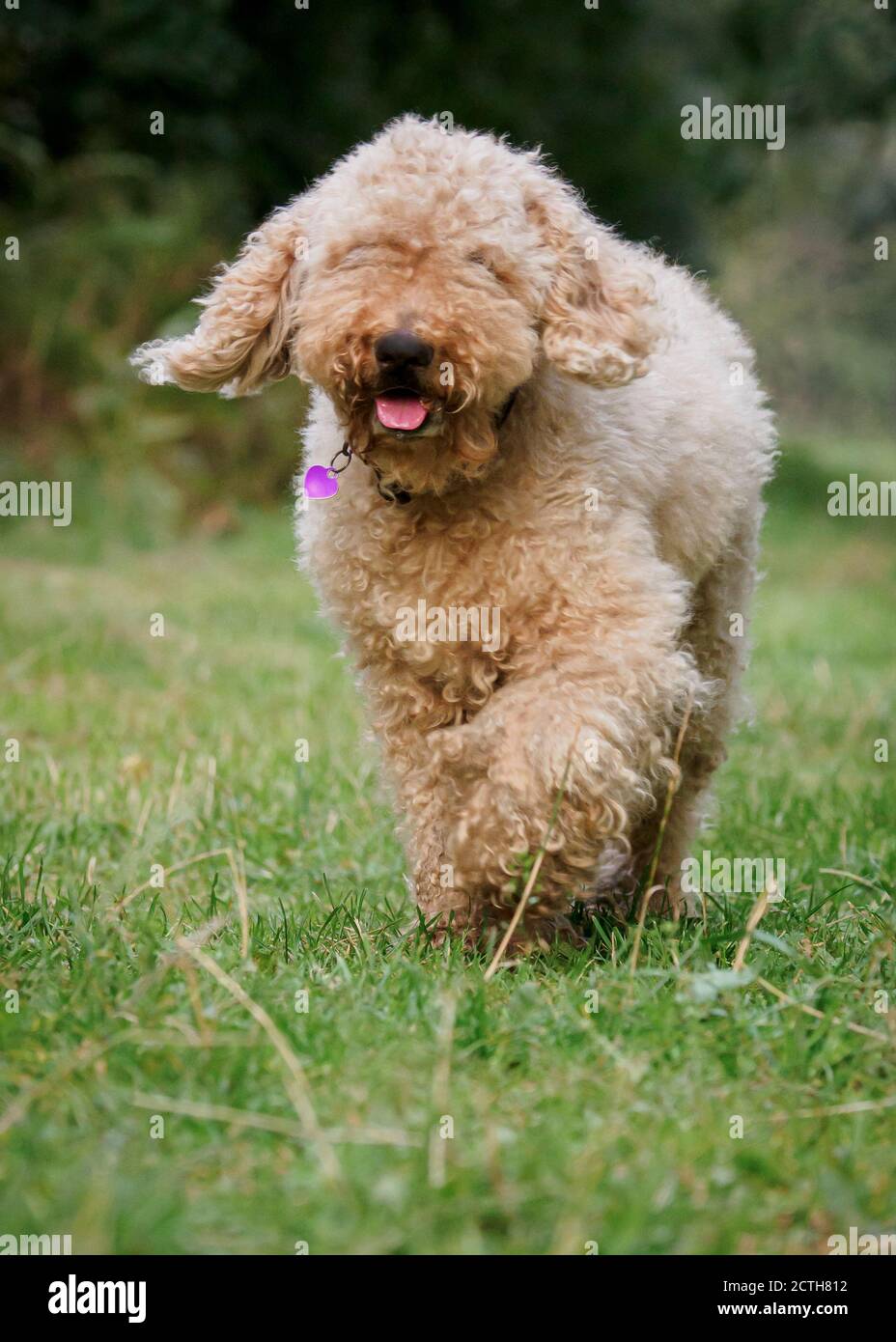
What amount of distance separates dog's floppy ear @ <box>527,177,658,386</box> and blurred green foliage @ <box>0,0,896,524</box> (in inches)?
308

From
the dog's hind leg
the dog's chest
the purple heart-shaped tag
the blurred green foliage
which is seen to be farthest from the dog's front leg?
the blurred green foliage

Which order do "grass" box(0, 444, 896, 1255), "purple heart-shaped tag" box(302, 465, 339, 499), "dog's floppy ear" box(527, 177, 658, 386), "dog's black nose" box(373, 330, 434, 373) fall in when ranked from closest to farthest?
"grass" box(0, 444, 896, 1255)
"dog's black nose" box(373, 330, 434, 373)
"dog's floppy ear" box(527, 177, 658, 386)
"purple heart-shaped tag" box(302, 465, 339, 499)

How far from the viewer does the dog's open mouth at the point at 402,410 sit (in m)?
3.39

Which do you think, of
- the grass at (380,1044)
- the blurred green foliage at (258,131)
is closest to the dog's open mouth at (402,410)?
the grass at (380,1044)

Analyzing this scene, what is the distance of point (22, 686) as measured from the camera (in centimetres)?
650

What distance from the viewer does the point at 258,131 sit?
15.3 metres

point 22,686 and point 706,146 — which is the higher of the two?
point 706,146

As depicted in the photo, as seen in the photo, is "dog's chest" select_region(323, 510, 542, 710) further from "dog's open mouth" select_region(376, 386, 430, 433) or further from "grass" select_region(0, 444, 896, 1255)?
"grass" select_region(0, 444, 896, 1255)

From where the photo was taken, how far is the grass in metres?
2.22

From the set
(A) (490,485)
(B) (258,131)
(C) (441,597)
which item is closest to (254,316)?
(A) (490,485)

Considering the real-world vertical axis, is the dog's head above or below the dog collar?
above

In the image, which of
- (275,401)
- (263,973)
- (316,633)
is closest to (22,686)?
(316,633)
